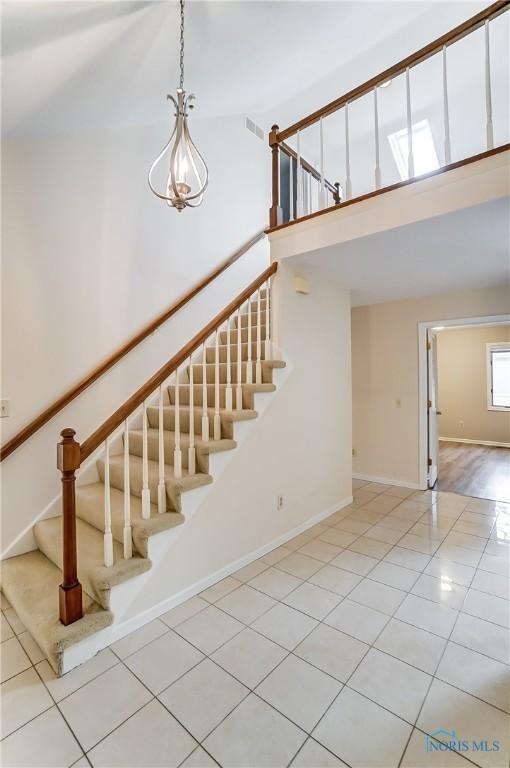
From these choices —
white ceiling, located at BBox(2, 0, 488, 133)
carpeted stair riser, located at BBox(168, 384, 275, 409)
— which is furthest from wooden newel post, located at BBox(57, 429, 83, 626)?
white ceiling, located at BBox(2, 0, 488, 133)

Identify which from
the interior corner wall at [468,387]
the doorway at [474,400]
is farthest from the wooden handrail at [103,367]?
the interior corner wall at [468,387]

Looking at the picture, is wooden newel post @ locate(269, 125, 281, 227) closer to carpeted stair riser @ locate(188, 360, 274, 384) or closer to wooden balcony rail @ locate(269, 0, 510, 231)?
wooden balcony rail @ locate(269, 0, 510, 231)

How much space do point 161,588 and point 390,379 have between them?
365 cm

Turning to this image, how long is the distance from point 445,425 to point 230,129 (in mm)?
6826

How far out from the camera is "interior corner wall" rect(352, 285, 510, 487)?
14.2 ft

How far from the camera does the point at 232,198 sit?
170 inches

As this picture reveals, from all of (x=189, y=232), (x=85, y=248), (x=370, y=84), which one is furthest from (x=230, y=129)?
(x=85, y=248)

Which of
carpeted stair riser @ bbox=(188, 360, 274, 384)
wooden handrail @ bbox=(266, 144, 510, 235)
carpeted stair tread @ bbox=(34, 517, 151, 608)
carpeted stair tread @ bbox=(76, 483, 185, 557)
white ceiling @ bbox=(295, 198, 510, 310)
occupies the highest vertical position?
wooden handrail @ bbox=(266, 144, 510, 235)

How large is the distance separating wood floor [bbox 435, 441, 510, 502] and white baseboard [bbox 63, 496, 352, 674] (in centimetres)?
263

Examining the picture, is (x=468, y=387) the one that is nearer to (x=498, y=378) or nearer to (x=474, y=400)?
(x=474, y=400)

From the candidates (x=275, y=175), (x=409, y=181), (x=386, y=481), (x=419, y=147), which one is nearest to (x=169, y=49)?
(x=275, y=175)

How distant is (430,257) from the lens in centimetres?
291

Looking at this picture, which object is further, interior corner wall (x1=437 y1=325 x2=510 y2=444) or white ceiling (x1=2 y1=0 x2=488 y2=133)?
interior corner wall (x1=437 y1=325 x2=510 y2=444)

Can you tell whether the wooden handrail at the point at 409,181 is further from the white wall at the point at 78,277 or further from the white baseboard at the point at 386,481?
the white baseboard at the point at 386,481
